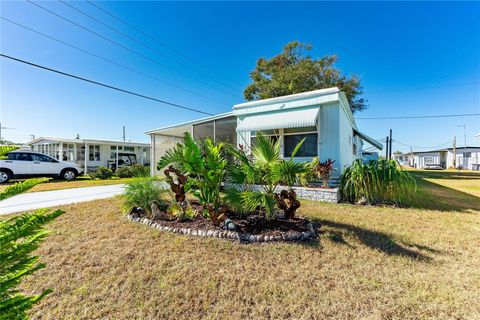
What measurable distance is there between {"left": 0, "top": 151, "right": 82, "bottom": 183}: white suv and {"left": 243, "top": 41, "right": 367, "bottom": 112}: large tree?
1865cm

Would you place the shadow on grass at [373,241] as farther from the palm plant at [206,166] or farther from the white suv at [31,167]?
the white suv at [31,167]

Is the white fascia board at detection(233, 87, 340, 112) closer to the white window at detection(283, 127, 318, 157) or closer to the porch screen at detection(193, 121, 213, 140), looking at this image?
the white window at detection(283, 127, 318, 157)

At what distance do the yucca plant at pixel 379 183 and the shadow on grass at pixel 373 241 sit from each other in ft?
9.70

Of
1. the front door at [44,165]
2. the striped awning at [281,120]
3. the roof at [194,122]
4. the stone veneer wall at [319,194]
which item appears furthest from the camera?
the front door at [44,165]

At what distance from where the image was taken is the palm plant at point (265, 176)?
4.62m

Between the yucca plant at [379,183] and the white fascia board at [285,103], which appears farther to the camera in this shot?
the white fascia board at [285,103]

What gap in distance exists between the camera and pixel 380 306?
2557 millimetres

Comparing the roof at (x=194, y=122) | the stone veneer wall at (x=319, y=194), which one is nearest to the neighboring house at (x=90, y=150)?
the roof at (x=194, y=122)

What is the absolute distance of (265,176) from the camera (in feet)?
16.6

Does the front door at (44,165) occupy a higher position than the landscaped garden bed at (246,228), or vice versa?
the front door at (44,165)

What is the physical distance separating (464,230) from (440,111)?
30.1 metres

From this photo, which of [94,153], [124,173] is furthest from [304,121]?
[94,153]

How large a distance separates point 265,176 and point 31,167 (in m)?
16.2

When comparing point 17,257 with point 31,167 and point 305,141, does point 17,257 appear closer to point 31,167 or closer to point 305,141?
point 305,141
